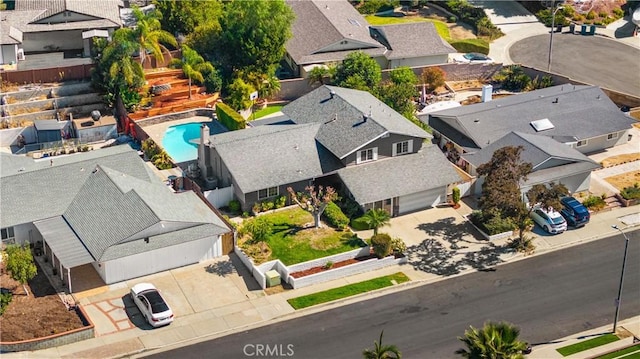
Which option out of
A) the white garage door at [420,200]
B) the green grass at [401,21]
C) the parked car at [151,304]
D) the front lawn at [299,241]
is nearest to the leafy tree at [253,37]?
the green grass at [401,21]

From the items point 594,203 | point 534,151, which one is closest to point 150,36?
point 534,151

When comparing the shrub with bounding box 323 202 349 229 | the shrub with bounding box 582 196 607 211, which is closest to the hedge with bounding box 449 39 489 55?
the shrub with bounding box 582 196 607 211

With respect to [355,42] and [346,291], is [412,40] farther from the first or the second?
Result: [346,291]

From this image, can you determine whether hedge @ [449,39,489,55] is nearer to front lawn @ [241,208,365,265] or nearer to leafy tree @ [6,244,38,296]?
front lawn @ [241,208,365,265]

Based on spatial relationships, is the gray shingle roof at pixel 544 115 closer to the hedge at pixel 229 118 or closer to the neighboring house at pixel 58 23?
the hedge at pixel 229 118

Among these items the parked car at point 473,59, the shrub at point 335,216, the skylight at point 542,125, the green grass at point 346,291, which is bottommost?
the green grass at point 346,291

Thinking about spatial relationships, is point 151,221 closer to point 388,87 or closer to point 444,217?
point 444,217

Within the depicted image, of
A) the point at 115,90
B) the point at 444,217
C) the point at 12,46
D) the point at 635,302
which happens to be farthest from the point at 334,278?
the point at 12,46
